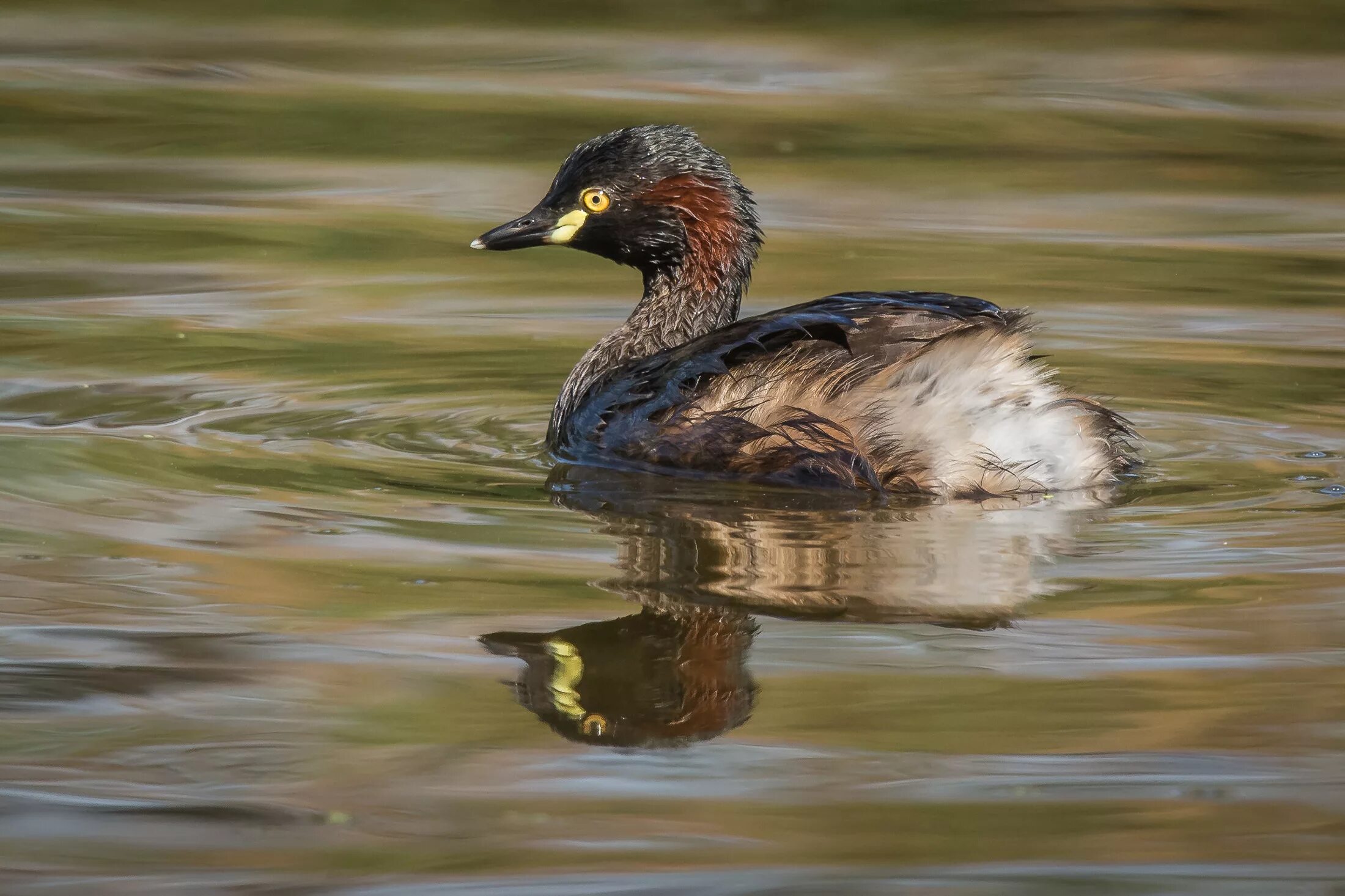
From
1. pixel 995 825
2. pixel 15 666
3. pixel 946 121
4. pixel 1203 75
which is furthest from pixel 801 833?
pixel 1203 75

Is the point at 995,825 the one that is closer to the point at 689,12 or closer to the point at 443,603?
the point at 443,603

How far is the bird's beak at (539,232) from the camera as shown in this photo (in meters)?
6.62

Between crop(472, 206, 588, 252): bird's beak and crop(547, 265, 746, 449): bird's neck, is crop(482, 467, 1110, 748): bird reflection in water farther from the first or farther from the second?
crop(472, 206, 588, 252): bird's beak

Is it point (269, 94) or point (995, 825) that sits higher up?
point (269, 94)

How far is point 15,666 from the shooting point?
4027 mm

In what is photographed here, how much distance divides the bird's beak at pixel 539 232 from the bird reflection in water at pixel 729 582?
3.63 ft

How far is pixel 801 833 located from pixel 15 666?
167cm

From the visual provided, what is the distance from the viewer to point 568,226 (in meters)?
6.62

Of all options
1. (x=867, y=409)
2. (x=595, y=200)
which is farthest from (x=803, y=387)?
(x=595, y=200)

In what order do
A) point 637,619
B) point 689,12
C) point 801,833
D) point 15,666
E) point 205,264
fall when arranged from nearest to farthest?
point 801,833, point 15,666, point 637,619, point 205,264, point 689,12

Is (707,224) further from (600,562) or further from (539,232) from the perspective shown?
(600,562)

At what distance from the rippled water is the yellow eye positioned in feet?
2.18

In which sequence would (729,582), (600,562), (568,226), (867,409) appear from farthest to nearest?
(568,226)
(867,409)
(600,562)
(729,582)

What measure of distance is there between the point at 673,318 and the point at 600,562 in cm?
192
